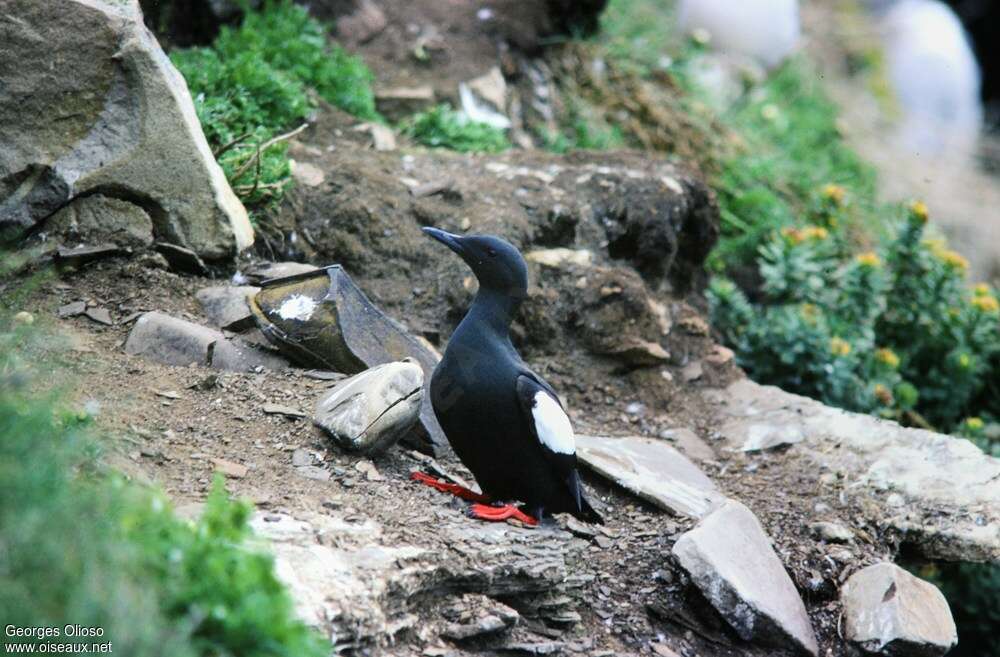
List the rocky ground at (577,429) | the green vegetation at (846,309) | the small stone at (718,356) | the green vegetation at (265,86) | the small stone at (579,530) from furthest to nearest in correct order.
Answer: the green vegetation at (846,309) → the small stone at (718,356) → the green vegetation at (265,86) → the small stone at (579,530) → the rocky ground at (577,429)

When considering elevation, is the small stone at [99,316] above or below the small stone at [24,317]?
below

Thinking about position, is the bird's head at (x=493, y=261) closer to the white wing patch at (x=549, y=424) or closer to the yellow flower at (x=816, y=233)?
the white wing patch at (x=549, y=424)

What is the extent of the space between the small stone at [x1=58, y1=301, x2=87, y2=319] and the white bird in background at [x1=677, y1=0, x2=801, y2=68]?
24.9 ft

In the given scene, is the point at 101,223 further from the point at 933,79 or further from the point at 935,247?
the point at 933,79

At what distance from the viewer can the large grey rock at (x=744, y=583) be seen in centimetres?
406

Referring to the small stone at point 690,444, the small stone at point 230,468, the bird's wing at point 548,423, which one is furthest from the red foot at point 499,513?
the small stone at point 690,444

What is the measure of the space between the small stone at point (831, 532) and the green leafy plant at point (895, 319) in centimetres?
219

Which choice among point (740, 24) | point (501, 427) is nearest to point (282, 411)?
point (501, 427)

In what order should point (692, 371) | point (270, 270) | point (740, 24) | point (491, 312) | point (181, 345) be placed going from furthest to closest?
point (740, 24), point (692, 371), point (270, 270), point (181, 345), point (491, 312)

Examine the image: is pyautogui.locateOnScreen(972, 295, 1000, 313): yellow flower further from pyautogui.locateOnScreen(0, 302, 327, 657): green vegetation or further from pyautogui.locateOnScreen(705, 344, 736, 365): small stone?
pyautogui.locateOnScreen(0, 302, 327, 657): green vegetation

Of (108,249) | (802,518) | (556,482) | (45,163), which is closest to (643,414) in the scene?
(802,518)

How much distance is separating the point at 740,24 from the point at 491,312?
24.6 feet

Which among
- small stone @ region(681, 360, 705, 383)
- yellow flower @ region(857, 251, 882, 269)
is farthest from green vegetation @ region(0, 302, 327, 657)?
yellow flower @ region(857, 251, 882, 269)

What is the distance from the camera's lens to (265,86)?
6254 millimetres
